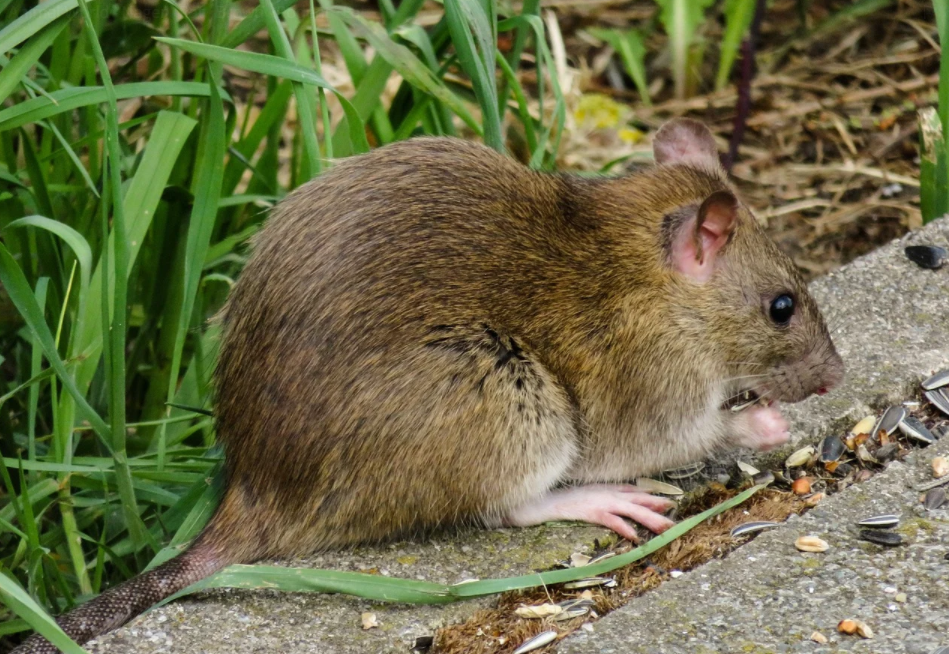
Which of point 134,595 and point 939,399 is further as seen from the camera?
point 939,399

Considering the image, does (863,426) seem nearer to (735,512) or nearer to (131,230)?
(735,512)

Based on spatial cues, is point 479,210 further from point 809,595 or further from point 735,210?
A: point 809,595

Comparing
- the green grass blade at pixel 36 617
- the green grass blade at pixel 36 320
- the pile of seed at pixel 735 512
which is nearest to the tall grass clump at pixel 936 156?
the pile of seed at pixel 735 512

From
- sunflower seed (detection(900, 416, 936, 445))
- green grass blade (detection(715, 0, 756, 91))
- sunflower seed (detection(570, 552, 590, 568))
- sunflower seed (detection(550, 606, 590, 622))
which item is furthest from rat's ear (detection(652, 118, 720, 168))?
green grass blade (detection(715, 0, 756, 91))

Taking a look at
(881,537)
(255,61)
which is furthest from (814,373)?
(255,61)

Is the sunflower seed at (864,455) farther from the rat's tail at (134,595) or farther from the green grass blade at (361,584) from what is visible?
the rat's tail at (134,595)

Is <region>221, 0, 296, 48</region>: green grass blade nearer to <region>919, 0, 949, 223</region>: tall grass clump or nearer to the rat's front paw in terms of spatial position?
the rat's front paw
